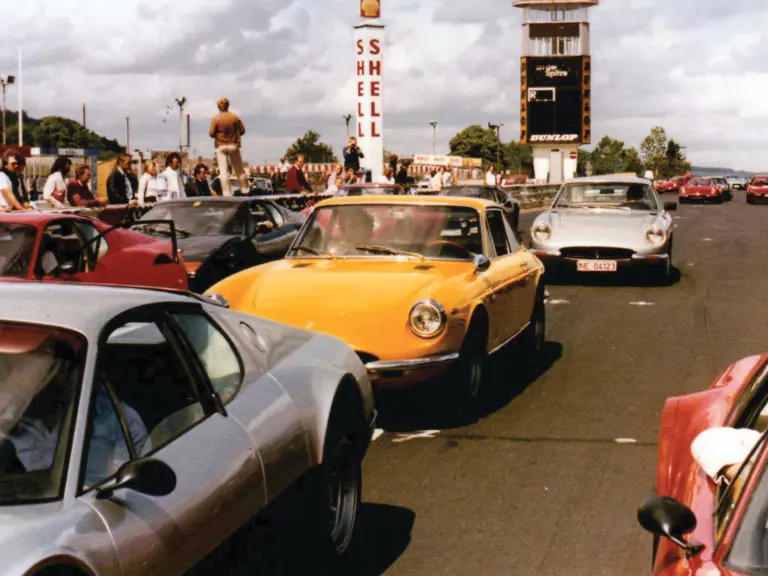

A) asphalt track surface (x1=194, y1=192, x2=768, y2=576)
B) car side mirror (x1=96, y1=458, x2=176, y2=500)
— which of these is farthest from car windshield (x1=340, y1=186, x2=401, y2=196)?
car side mirror (x1=96, y1=458, x2=176, y2=500)

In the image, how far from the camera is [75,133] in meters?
121

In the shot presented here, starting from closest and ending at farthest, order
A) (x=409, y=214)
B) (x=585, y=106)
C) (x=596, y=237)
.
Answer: (x=409, y=214), (x=596, y=237), (x=585, y=106)

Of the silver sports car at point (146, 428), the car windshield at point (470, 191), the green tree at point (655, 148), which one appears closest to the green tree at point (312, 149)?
the green tree at point (655, 148)

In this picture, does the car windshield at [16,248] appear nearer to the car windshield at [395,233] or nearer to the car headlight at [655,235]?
the car windshield at [395,233]

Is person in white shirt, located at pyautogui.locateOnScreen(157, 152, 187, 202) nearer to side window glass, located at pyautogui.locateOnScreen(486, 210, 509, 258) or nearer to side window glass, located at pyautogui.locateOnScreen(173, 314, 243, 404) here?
side window glass, located at pyautogui.locateOnScreen(486, 210, 509, 258)

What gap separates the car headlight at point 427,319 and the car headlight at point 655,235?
8650 mm

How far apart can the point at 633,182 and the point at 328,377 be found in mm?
12694

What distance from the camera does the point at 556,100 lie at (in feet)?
236

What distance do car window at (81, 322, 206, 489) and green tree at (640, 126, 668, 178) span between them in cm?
16256

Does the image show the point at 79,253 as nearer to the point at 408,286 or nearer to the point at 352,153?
the point at 408,286

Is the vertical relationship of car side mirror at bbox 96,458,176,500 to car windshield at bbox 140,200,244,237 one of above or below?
below

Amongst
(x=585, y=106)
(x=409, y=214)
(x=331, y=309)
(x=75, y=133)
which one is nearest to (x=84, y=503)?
(x=331, y=309)

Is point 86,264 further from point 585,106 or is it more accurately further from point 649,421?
point 585,106

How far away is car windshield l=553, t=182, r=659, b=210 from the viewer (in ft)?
Answer: 54.4
